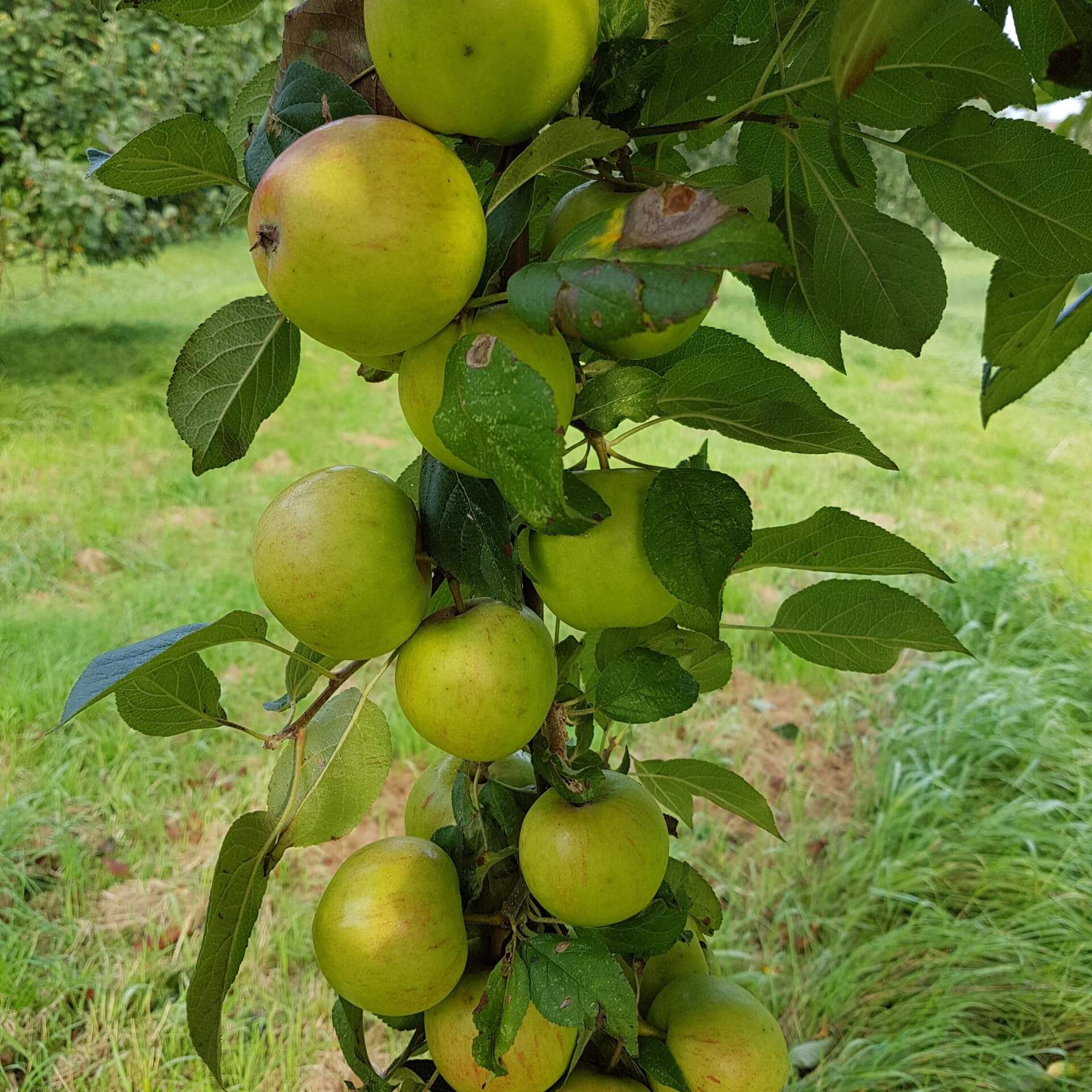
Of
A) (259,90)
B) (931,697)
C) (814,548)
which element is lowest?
(931,697)

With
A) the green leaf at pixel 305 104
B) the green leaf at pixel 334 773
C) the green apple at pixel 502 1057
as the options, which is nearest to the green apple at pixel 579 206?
the green leaf at pixel 305 104

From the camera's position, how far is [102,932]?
5.80 ft

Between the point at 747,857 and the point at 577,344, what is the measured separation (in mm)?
1823

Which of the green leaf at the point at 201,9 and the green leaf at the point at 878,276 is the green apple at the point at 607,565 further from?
the green leaf at the point at 201,9

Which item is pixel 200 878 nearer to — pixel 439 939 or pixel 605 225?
pixel 439 939

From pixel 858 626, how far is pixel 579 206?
0.33 meters

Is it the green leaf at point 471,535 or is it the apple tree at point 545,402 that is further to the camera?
the green leaf at point 471,535

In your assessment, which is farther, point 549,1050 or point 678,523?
point 549,1050

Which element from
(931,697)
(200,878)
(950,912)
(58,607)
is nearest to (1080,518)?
(931,697)

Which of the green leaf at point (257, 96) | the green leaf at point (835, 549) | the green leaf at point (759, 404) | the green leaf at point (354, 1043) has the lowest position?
the green leaf at point (354, 1043)

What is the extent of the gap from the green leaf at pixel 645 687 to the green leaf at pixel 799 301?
22 cm

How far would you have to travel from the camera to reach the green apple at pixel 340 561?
448 millimetres

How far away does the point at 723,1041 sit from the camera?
0.59 meters

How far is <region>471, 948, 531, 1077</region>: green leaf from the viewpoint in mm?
506
